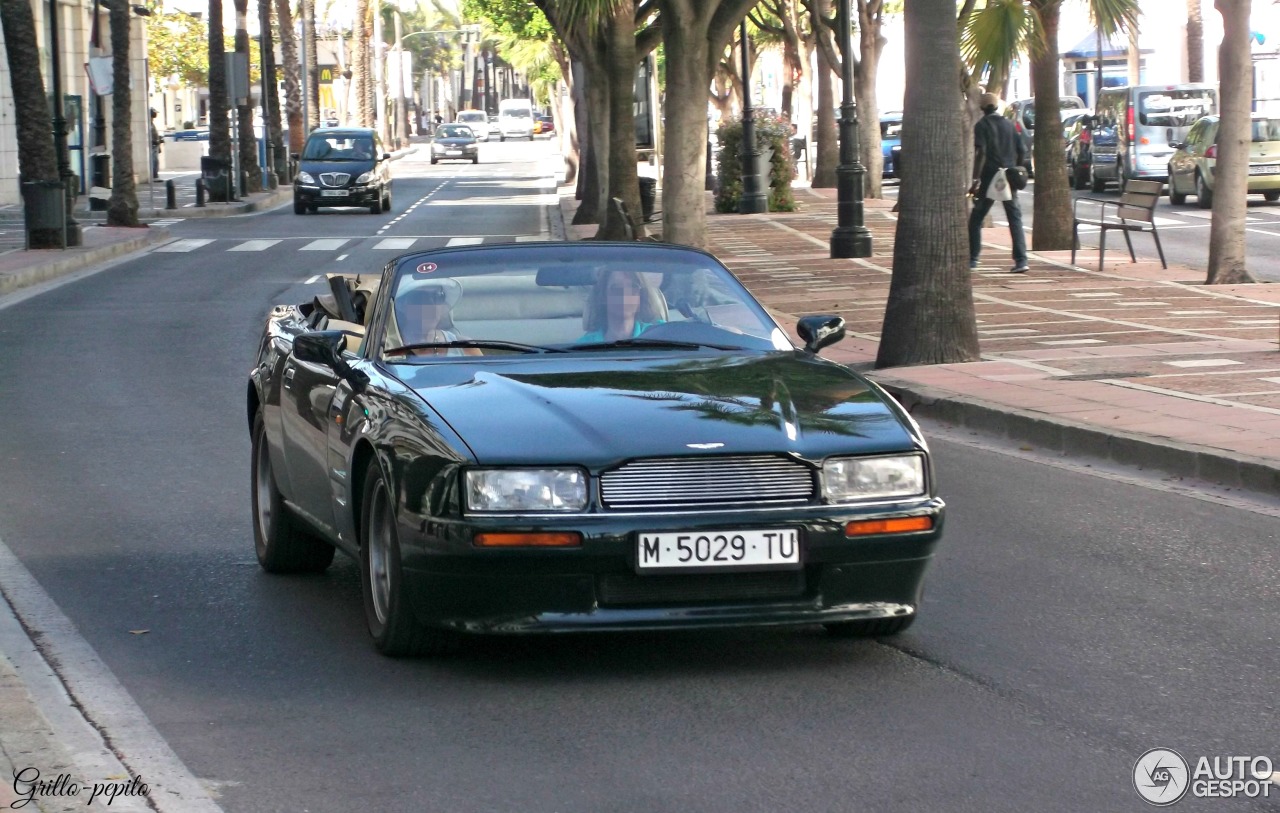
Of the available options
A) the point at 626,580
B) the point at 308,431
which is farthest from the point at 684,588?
the point at 308,431

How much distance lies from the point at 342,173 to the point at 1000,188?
2546 centimetres

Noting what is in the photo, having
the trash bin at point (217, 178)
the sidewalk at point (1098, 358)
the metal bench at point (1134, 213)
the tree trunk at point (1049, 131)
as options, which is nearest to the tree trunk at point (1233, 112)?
the sidewalk at point (1098, 358)

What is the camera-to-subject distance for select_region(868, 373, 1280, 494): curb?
955 cm

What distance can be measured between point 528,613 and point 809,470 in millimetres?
915

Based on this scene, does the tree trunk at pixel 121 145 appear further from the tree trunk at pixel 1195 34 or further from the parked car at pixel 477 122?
the parked car at pixel 477 122

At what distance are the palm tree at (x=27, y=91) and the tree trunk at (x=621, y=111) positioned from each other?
336 inches

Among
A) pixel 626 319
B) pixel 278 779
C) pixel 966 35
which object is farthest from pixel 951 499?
pixel 966 35

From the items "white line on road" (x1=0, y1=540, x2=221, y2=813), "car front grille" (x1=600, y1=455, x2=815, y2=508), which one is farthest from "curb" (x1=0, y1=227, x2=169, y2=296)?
"car front grille" (x1=600, y1=455, x2=815, y2=508)

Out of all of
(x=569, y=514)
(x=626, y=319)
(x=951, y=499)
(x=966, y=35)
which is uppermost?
(x=966, y=35)

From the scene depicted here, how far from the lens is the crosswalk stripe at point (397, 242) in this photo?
32.3m

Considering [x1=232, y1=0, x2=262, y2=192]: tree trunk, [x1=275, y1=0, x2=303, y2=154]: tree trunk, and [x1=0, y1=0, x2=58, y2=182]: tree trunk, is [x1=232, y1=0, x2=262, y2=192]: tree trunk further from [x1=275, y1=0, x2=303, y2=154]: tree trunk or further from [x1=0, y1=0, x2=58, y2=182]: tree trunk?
[x1=0, y1=0, x2=58, y2=182]: tree trunk

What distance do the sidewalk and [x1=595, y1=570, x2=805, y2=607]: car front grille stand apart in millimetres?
4431

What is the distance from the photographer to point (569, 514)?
18.4ft

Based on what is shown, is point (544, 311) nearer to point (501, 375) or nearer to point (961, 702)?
point (501, 375)
